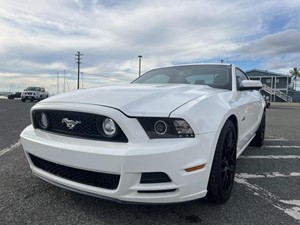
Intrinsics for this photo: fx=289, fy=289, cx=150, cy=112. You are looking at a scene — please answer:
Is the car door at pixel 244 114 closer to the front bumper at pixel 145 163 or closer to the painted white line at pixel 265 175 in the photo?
the painted white line at pixel 265 175

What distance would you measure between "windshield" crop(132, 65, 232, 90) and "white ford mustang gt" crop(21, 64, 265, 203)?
104 centimetres

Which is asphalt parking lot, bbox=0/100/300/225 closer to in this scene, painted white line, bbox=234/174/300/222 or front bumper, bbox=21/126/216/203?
painted white line, bbox=234/174/300/222

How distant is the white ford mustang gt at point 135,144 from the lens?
2113 millimetres

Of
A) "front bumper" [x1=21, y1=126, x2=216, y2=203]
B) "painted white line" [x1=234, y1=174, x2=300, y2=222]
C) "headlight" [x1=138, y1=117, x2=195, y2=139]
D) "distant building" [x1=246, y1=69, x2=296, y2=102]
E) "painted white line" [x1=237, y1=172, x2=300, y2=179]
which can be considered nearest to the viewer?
"front bumper" [x1=21, y1=126, x2=216, y2=203]

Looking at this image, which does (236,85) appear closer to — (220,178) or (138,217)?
(220,178)

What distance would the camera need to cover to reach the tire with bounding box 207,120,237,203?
2441 millimetres

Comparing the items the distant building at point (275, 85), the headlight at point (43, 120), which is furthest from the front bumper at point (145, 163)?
the distant building at point (275, 85)

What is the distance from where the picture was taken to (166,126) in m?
2.20

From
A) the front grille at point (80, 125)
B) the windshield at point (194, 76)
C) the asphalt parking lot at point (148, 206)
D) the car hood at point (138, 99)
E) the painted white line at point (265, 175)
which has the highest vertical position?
the windshield at point (194, 76)

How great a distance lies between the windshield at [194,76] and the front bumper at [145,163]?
1.58 m

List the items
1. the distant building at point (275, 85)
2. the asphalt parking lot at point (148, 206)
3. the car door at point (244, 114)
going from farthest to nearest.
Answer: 1. the distant building at point (275, 85)
2. the car door at point (244, 114)
3. the asphalt parking lot at point (148, 206)

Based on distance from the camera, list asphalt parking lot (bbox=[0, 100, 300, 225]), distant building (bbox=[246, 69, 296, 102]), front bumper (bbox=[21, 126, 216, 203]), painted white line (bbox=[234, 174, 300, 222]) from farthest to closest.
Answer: distant building (bbox=[246, 69, 296, 102])
painted white line (bbox=[234, 174, 300, 222])
asphalt parking lot (bbox=[0, 100, 300, 225])
front bumper (bbox=[21, 126, 216, 203])

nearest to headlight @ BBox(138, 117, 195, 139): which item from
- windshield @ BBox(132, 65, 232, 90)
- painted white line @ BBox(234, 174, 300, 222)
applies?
painted white line @ BBox(234, 174, 300, 222)

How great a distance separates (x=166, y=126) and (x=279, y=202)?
1522 millimetres
